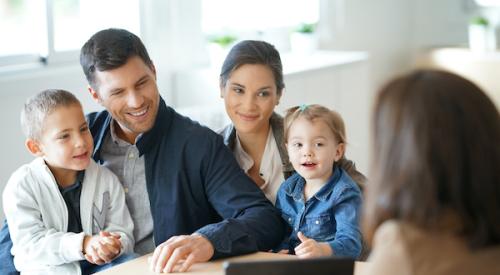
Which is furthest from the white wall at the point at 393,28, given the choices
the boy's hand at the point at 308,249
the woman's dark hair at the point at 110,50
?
the boy's hand at the point at 308,249

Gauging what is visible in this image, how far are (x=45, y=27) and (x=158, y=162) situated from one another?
1.54 meters

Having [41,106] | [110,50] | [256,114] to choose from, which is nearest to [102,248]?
[41,106]

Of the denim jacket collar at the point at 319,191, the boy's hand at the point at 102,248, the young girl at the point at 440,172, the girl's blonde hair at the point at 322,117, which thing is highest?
the young girl at the point at 440,172

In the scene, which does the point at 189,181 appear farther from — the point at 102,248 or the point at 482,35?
the point at 482,35

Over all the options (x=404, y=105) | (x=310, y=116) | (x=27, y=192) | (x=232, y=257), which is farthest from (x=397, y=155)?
(x=27, y=192)

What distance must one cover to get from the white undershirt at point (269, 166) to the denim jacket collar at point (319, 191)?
0.50 ft

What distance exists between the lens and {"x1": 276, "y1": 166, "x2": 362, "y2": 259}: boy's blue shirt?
7.25 feet

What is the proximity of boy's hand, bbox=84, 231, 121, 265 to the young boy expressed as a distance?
3 centimetres

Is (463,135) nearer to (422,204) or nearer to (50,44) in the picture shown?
(422,204)

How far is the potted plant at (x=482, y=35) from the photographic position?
6512mm

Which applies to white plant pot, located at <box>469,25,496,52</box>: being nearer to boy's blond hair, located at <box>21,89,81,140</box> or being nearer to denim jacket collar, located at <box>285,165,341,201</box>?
denim jacket collar, located at <box>285,165,341,201</box>

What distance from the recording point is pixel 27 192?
226 cm

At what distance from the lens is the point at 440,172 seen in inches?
43.3

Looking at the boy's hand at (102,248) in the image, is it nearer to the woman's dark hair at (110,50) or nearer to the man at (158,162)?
the man at (158,162)
